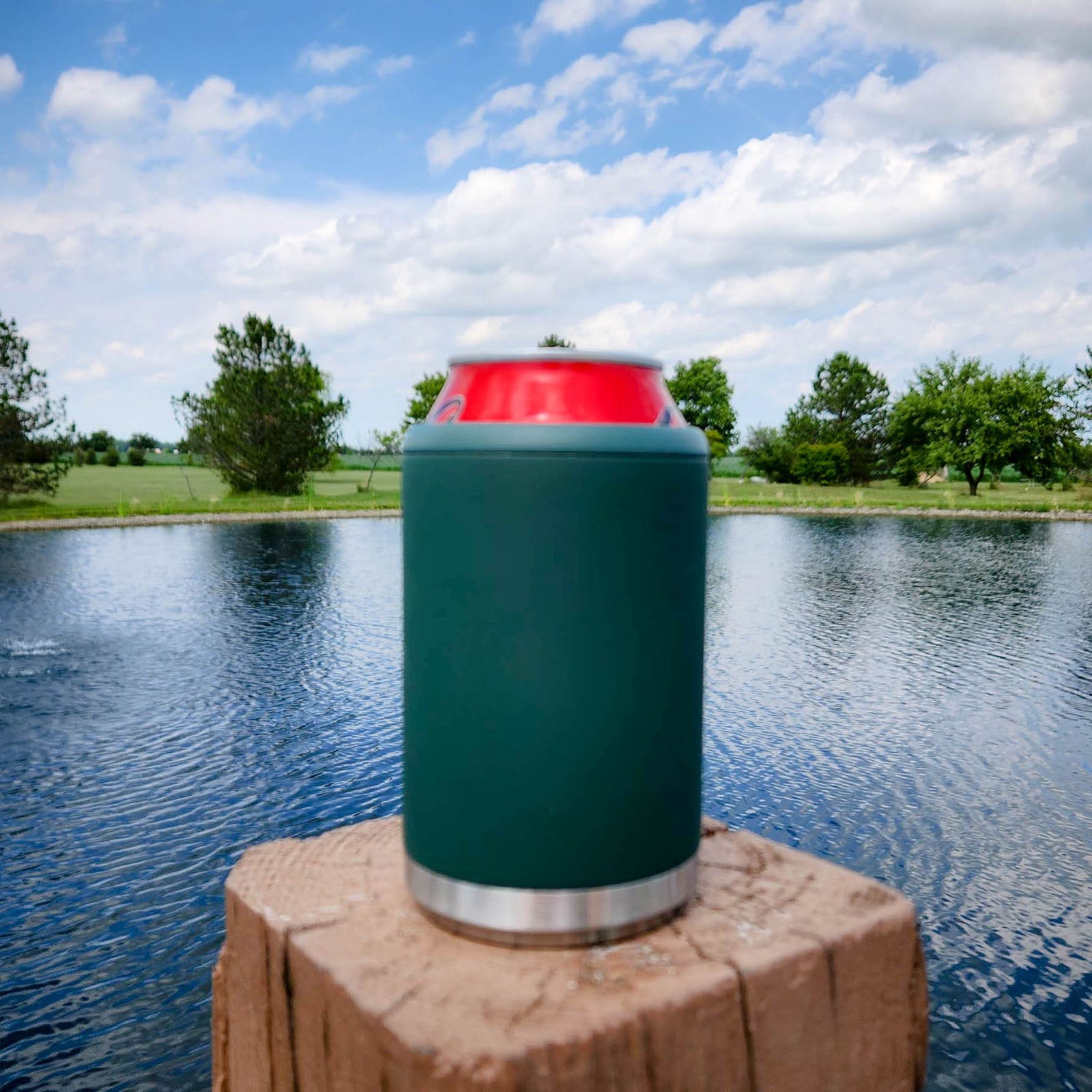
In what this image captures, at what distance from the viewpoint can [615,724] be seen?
182 centimetres

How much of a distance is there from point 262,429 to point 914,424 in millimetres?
36997

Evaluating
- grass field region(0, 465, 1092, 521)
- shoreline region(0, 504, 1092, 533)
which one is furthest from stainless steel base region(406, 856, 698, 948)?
grass field region(0, 465, 1092, 521)

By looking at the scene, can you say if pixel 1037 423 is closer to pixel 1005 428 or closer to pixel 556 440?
pixel 1005 428

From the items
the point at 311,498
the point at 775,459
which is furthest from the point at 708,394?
the point at 311,498

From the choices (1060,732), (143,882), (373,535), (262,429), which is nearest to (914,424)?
(262,429)

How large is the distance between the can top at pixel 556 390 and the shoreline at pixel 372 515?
83.8ft

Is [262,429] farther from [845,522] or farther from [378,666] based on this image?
[378,666]

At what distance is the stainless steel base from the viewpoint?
6.08ft

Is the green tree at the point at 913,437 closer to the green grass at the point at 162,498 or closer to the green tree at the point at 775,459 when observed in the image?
the green tree at the point at 775,459

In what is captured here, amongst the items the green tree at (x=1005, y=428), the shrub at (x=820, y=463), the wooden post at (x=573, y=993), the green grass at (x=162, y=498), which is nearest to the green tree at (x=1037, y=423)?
the green tree at (x=1005, y=428)

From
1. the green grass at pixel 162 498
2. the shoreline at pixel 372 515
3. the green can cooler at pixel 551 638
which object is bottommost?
the shoreline at pixel 372 515

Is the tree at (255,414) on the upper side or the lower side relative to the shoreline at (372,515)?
upper

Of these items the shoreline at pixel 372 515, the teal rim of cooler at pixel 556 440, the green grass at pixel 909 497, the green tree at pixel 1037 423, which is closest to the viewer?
the teal rim of cooler at pixel 556 440

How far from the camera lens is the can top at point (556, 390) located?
1796 mm
